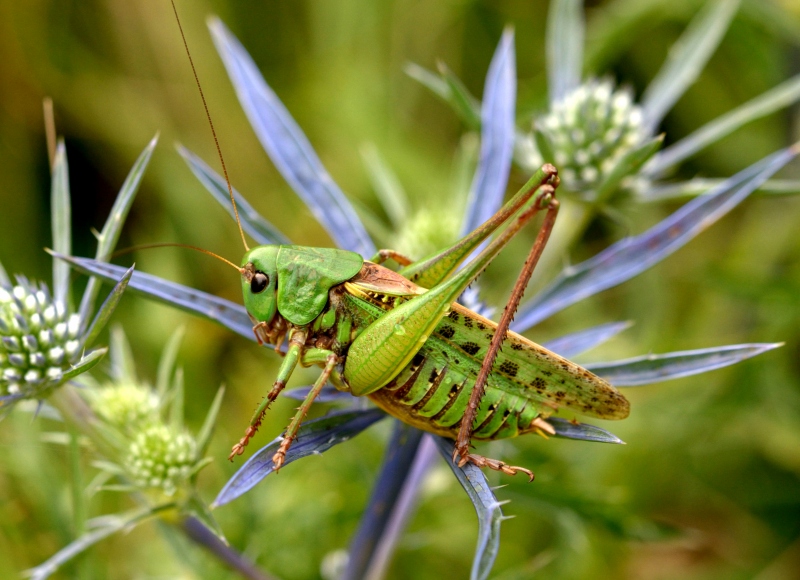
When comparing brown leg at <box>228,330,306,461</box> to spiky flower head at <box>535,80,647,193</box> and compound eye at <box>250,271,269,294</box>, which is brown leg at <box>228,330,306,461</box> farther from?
spiky flower head at <box>535,80,647,193</box>

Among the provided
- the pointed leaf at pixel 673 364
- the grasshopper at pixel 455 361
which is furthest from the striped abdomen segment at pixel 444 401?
the pointed leaf at pixel 673 364

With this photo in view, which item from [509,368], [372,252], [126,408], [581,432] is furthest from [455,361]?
[126,408]

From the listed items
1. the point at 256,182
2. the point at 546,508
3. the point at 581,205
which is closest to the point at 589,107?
the point at 581,205

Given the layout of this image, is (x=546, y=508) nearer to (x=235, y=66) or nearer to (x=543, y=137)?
(x=543, y=137)

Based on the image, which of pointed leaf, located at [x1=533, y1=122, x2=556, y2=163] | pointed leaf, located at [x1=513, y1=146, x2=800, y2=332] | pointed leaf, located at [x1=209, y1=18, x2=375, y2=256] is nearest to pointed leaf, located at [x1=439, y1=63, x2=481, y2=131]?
pointed leaf, located at [x1=533, y1=122, x2=556, y2=163]

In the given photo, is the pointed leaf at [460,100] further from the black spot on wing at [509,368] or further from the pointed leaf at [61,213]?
the pointed leaf at [61,213]

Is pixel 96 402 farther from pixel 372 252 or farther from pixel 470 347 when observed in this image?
pixel 470 347
